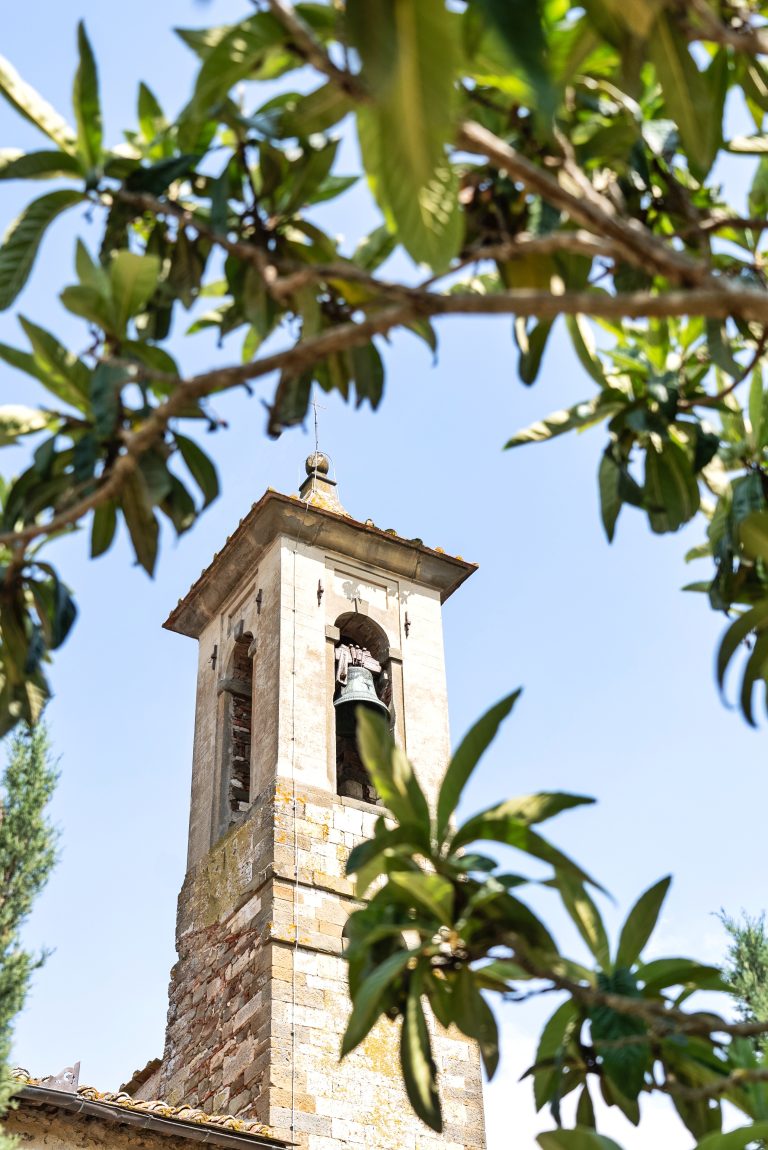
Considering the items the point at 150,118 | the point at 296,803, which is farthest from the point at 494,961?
the point at 296,803

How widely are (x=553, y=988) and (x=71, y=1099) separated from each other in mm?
5270

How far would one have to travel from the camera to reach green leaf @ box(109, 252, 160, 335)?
2.85 meters

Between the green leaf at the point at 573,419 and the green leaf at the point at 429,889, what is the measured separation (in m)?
1.27

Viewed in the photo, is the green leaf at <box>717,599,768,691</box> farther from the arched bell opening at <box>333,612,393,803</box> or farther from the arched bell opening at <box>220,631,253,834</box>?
the arched bell opening at <box>220,631,253,834</box>

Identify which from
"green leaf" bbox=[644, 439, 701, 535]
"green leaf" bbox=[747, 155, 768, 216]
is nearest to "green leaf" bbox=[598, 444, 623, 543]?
"green leaf" bbox=[644, 439, 701, 535]

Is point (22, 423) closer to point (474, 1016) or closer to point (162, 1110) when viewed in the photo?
point (474, 1016)

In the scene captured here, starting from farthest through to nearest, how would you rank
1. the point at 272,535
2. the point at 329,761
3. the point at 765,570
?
the point at 272,535
the point at 329,761
the point at 765,570

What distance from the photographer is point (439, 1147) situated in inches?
358

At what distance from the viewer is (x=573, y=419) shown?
3574 millimetres

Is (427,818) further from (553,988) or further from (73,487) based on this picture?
(73,487)

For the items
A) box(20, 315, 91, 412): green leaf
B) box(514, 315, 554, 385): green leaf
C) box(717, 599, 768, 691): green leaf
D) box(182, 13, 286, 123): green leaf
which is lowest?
box(717, 599, 768, 691): green leaf

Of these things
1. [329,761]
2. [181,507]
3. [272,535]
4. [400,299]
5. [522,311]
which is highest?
[272,535]

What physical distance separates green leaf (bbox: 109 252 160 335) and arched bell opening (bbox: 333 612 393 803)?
25.6 feet

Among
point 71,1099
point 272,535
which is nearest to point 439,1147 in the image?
point 71,1099
